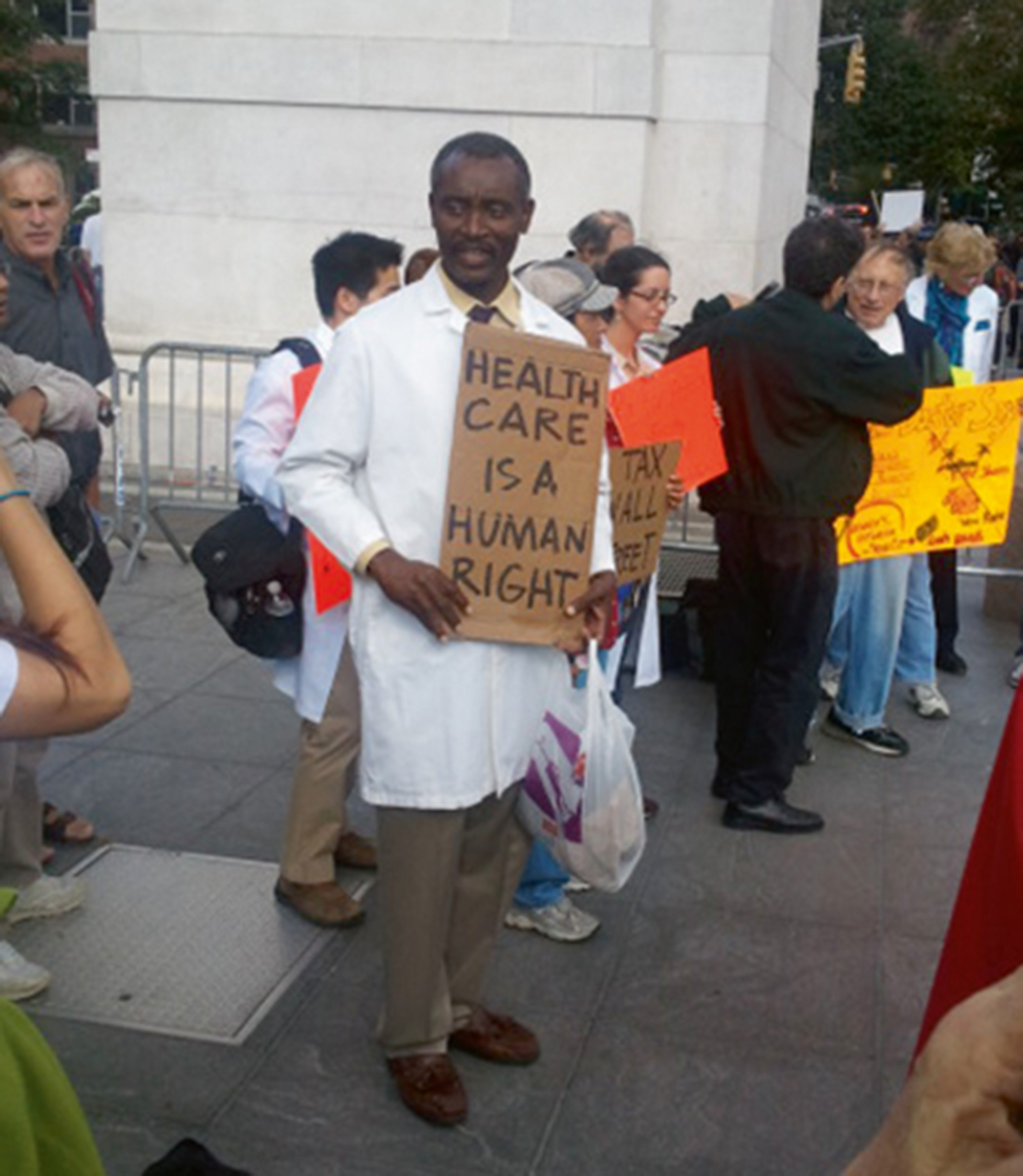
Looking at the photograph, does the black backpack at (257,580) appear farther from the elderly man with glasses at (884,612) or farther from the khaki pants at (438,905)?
the elderly man with glasses at (884,612)

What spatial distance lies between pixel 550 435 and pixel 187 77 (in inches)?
299

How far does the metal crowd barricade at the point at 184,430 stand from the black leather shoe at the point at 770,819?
4041 millimetres

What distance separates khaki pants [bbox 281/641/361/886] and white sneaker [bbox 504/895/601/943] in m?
0.53

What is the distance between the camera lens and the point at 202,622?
7426mm

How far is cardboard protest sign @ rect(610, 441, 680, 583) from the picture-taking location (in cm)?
444

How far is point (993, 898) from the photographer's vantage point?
1.97m

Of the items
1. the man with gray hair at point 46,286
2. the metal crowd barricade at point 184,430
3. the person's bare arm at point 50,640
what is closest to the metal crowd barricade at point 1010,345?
the metal crowd barricade at point 184,430

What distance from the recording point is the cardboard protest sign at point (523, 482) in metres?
3.13

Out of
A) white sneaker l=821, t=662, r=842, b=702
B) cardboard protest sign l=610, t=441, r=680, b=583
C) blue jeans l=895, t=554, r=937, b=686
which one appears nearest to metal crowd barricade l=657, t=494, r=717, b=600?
white sneaker l=821, t=662, r=842, b=702

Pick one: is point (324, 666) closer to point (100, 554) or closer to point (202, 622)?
point (100, 554)

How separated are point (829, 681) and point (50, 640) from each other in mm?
5331

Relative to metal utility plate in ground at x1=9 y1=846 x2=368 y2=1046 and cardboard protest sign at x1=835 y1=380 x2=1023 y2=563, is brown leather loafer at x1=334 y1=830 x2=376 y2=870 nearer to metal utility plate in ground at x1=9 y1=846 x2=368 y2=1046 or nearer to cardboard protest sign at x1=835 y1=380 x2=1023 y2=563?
metal utility plate in ground at x1=9 y1=846 x2=368 y2=1046

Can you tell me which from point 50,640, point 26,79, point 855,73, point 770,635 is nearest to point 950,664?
point 770,635

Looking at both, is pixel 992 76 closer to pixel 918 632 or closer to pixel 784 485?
pixel 918 632
